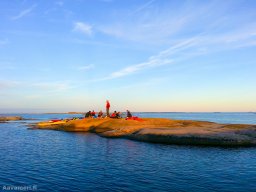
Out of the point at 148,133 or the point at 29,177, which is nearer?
the point at 29,177

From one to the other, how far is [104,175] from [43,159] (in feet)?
29.2

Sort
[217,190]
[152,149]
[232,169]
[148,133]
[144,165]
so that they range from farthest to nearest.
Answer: [148,133] → [152,149] → [144,165] → [232,169] → [217,190]

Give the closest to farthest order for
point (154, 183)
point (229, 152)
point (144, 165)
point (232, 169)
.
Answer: point (154, 183), point (232, 169), point (144, 165), point (229, 152)

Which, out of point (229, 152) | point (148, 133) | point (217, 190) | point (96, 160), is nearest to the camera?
point (217, 190)

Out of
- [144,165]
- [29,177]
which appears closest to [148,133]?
[144,165]

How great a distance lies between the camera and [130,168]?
22.8 meters

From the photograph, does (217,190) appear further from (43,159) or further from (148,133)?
(148,133)

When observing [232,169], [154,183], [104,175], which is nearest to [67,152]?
[104,175]

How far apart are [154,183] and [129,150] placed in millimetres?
12805

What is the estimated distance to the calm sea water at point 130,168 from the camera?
18203 mm

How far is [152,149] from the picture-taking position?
31.9 meters

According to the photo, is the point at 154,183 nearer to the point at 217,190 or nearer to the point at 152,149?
the point at 217,190

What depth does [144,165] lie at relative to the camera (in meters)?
23.9

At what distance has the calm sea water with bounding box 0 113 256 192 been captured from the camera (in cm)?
1820
